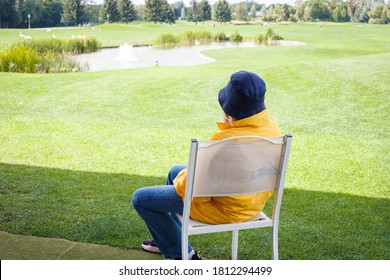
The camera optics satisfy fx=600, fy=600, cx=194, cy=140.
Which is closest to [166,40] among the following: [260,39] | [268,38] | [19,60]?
[260,39]

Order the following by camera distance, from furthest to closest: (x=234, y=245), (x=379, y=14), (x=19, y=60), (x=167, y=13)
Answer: (x=19, y=60) → (x=167, y=13) → (x=379, y=14) → (x=234, y=245)

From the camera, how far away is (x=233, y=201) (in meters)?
2.49

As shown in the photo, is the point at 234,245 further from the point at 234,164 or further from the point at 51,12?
the point at 51,12

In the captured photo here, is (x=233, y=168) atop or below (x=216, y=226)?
atop

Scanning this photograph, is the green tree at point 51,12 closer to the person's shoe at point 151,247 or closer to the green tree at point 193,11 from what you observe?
the green tree at point 193,11

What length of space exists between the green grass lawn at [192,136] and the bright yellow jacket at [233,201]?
671mm

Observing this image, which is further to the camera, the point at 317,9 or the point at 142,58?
the point at 142,58

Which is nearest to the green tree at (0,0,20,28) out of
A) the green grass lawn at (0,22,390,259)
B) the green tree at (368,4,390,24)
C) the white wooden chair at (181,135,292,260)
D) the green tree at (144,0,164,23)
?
the green grass lawn at (0,22,390,259)

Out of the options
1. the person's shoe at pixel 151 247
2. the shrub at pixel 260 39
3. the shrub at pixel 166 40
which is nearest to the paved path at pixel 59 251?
the person's shoe at pixel 151 247

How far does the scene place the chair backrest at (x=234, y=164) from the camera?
7.68 feet

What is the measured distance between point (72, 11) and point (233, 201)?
529 centimetres

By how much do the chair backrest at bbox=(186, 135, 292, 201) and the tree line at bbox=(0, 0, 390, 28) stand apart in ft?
16.6

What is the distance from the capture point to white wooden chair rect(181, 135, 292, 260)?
2344 mm

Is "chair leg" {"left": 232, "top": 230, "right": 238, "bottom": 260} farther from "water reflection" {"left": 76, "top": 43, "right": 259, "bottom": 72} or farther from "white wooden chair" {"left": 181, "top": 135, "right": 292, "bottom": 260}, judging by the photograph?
"water reflection" {"left": 76, "top": 43, "right": 259, "bottom": 72}
